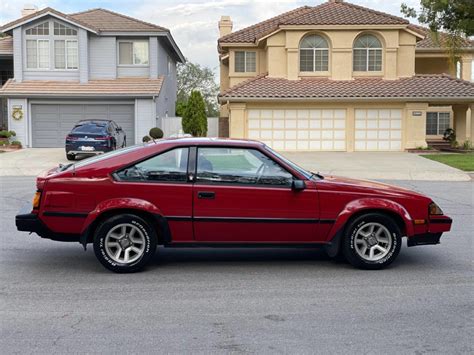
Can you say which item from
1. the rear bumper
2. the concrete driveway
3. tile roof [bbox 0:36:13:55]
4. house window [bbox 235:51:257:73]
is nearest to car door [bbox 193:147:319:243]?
the rear bumper

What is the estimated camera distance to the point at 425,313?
19.0 ft

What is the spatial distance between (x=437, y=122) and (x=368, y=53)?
311 inches

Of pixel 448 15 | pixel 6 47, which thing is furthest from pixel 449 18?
pixel 6 47

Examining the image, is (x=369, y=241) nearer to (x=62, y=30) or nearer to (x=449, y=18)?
(x=449, y=18)

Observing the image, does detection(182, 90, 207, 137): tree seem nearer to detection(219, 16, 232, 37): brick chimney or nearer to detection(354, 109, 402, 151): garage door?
detection(354, 109, 402, 151): garage door

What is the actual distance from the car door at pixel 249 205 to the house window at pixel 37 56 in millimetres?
27909

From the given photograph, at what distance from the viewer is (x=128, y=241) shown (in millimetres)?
7113

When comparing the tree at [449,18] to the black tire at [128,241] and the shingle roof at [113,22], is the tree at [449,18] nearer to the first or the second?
the shingle roof at [113,22]

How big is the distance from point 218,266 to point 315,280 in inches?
49.2

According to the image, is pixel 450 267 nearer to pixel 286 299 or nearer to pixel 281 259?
pixel 281 259

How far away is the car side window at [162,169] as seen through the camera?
7.20 meters

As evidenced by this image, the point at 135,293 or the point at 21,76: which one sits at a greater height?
the point at 21,76

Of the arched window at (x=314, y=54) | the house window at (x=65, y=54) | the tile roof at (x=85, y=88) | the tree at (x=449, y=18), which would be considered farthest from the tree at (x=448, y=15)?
the house window at (x=65, y=54)

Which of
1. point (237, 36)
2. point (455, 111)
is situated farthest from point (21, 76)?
point (455, 111)
